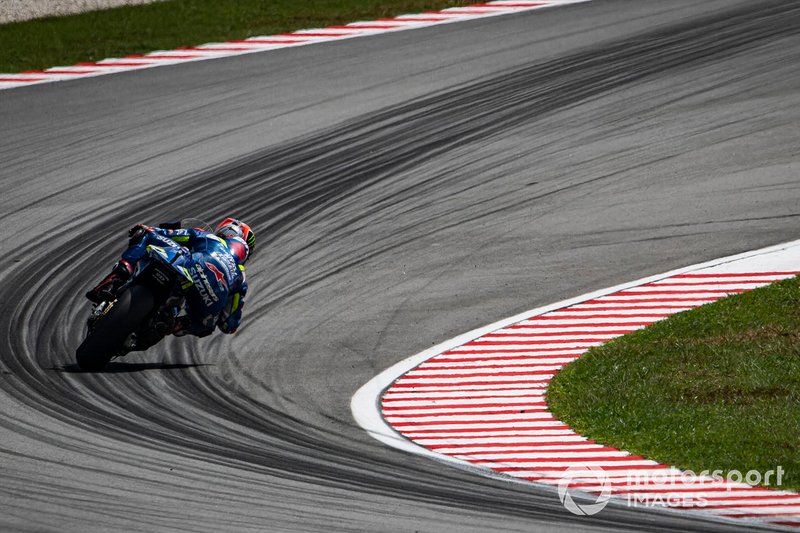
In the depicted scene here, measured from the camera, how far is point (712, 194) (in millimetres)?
15867

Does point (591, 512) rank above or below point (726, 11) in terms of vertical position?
below

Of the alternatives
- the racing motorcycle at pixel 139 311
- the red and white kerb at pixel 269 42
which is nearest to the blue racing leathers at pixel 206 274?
the racing motorcycle at pixel 139 311

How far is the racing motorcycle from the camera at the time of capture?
36.6 ft

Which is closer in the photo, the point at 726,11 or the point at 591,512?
the point at 591,512

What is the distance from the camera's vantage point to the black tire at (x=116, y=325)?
1112 centimetres

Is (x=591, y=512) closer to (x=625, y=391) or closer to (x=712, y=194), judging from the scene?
(x=625, y=391)

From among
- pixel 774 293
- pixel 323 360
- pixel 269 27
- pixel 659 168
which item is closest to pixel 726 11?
pixel 659 168

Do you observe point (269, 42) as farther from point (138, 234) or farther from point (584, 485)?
point (584, 485)

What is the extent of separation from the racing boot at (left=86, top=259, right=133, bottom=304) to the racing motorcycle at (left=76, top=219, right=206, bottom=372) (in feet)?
0.18

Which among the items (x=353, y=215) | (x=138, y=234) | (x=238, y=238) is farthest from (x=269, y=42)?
(x=138, y=234)

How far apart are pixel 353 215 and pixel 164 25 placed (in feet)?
30.3

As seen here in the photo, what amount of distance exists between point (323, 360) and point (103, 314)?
6.77 feet

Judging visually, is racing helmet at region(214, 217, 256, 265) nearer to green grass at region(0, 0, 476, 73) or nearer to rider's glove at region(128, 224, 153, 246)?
rider's glove at region(128, 224, 153, 246)

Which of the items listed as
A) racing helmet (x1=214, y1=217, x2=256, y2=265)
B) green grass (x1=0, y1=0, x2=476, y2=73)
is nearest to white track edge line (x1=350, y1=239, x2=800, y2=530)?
racing helmet (x1=214, y1=217, x2=256, y2=265)
